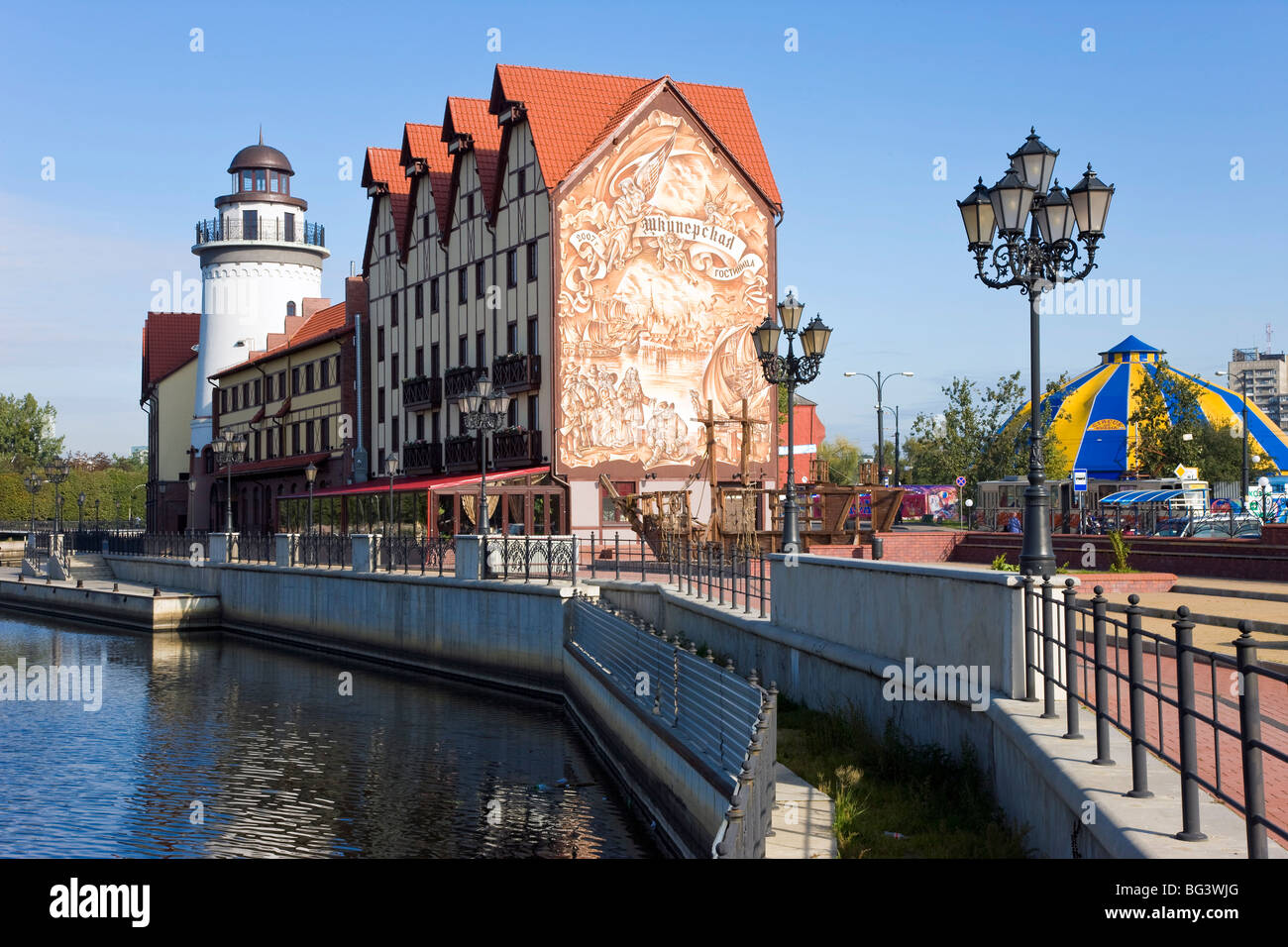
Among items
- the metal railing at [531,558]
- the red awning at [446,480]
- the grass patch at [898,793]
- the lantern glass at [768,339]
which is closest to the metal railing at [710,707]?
the grass patch at [898,793]

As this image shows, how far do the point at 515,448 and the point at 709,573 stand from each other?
862 inches

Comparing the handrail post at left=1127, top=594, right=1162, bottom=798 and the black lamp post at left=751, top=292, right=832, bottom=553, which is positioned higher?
the black lamp post at left=751, top=292, right=832, bottom=553

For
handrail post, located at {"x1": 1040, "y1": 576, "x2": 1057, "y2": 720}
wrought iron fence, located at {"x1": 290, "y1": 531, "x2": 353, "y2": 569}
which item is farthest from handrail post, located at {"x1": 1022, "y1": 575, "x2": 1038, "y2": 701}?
wrought iron fence, located at {"x1": 290, "y1": 531, "x2": 353, "y2": 569}

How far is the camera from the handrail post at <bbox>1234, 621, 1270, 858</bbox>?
6.03 metres

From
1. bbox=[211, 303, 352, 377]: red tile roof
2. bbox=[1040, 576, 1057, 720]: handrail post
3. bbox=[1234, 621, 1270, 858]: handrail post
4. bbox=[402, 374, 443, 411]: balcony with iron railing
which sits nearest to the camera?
bbox=[1234, 621, 1270, 858]: handrail post

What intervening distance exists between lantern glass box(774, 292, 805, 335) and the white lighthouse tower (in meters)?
58.6

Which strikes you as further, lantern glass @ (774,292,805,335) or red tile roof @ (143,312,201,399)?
red tile roof @ (143,312,201,399)

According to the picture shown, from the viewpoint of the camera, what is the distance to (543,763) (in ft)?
75.0

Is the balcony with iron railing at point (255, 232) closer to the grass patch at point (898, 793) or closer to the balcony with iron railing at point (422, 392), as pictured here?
the balcony with iron railing at point (422, 392)

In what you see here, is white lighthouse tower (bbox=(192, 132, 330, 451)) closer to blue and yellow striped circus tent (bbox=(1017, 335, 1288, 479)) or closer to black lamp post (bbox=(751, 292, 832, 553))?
blue and yellow striped circus tent (bbox=(1017, 335, 1288, 479))

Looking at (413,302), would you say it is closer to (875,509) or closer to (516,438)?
(516,438)

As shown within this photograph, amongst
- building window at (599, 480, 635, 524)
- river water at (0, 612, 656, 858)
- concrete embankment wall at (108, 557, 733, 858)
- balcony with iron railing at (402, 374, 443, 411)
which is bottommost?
river water at (0, 612, 656, 858)
